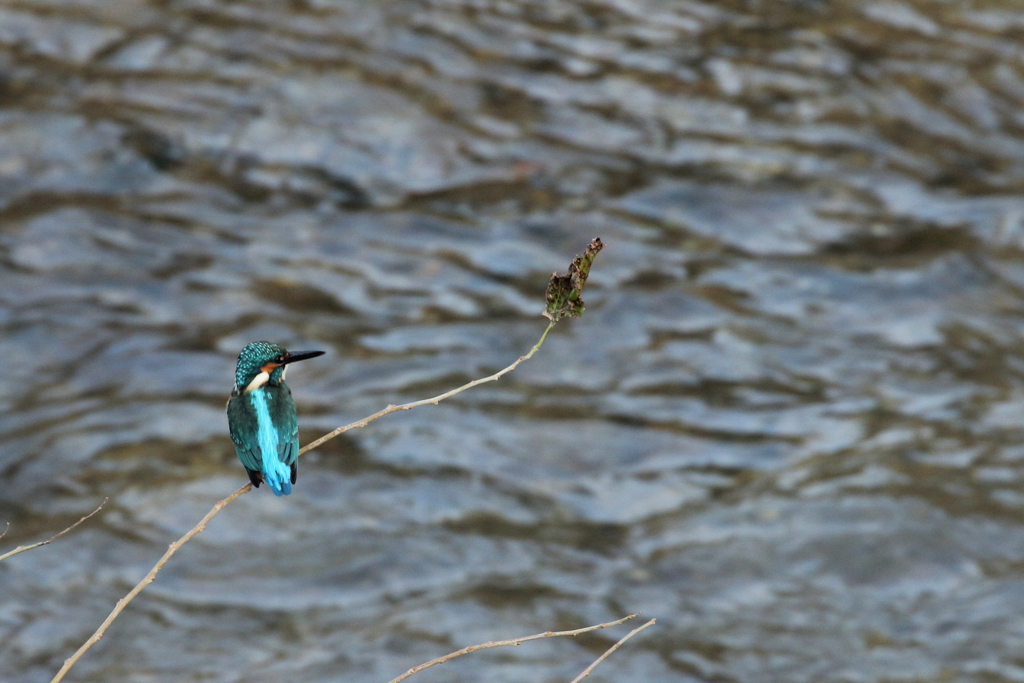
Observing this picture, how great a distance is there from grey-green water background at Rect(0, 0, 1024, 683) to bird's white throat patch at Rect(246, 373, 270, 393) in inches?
125

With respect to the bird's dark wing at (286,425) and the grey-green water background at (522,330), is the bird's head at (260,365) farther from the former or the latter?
the grey-green water background at (522,330)

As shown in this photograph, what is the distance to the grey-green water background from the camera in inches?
263

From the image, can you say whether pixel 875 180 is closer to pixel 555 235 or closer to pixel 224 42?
pixel 555 235

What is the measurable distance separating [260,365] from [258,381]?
65 millimetres

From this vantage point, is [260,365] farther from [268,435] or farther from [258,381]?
[268,435]

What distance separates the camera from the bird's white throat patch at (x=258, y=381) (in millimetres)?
3305

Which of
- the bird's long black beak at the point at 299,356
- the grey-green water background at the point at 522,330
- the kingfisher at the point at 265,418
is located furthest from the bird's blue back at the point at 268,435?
the grey-green water background at the point at 522,330

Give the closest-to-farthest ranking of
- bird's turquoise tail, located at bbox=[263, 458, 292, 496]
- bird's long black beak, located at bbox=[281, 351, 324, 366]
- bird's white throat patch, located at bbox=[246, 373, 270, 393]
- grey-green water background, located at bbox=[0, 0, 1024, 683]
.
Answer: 1. bird's long black beak, located at bbox=[281, 351, 324, 366]
2. bird's turquoise tail, located at bbox=[263, 458, 292, 496]
3. bird's white throat patch, located at bbox=[246, 373, 270, 393]
4. grey-green water background, located at bbox=[0, 0, 1024, 683]

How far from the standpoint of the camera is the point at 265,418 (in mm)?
3268

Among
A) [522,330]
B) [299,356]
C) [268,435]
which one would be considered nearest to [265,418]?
[268,435]

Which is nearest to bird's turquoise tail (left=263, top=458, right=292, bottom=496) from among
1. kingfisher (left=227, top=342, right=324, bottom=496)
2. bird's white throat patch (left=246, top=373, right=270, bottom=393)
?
kingfisher (left=227, top=342, right=324, bottom=496)

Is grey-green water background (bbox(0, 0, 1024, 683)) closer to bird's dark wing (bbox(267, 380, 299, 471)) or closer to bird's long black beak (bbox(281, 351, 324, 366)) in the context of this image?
bird's dark wing (bbox(267, 380, 299, 471))

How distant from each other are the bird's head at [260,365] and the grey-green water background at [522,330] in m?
3.19

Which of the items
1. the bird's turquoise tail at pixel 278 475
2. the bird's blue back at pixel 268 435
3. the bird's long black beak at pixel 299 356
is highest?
the bird's long black beak at pixel 299 356
